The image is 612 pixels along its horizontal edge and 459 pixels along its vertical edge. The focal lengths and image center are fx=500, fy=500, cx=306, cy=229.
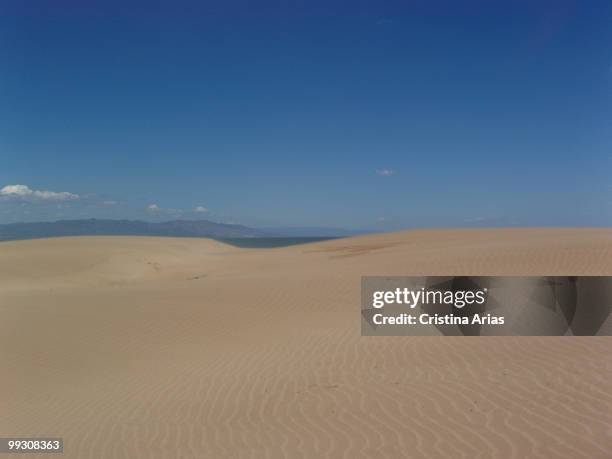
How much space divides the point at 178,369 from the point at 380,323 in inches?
175

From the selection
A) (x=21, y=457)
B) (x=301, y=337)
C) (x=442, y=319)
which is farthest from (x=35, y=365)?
(x=442, y=319)

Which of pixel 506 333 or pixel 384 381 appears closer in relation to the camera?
pixel 384 381

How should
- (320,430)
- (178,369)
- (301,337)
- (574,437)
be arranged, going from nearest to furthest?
(574,437)
(320,430)
(178,369)
(301,337)

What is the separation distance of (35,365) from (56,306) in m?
4.65

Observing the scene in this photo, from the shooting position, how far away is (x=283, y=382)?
744 centimetres

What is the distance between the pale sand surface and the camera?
511 centimetres

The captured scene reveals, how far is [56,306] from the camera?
13531mm

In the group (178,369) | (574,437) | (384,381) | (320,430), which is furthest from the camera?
(178,369)

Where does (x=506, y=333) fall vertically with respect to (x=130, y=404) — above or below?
above

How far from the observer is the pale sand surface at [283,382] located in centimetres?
511

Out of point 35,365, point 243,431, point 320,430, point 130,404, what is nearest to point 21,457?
point 130,404

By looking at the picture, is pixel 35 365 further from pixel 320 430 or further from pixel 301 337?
pixel 320 430

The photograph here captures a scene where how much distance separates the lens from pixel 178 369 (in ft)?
28.9

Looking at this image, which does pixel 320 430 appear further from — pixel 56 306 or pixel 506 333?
pixel 56 306
